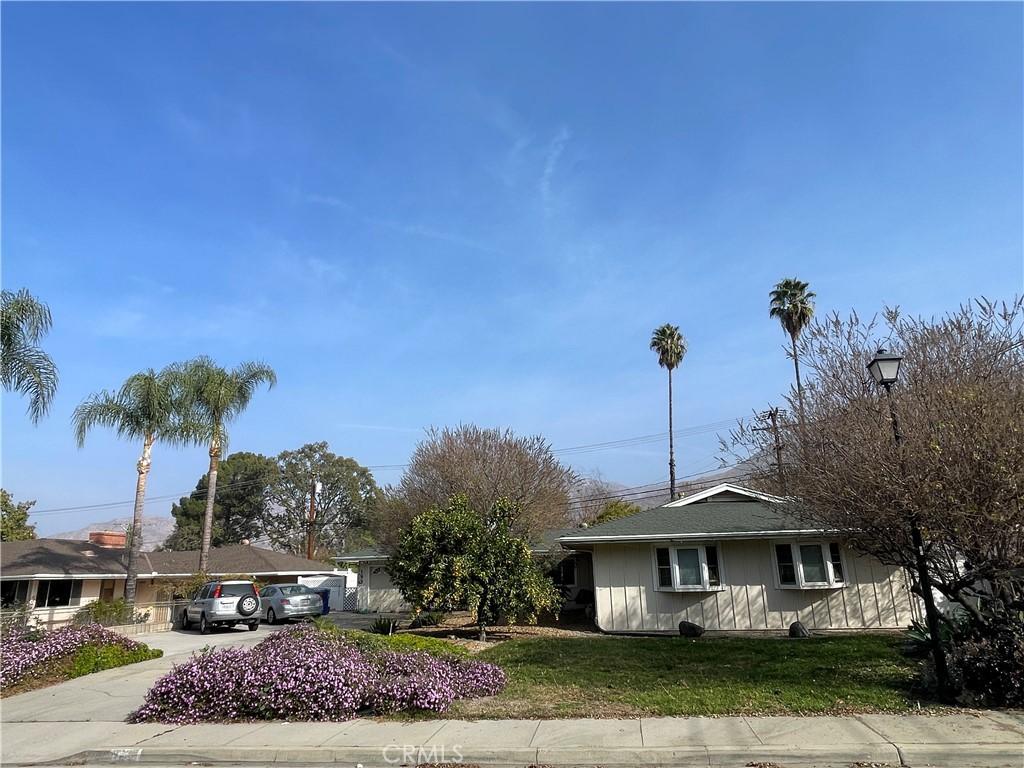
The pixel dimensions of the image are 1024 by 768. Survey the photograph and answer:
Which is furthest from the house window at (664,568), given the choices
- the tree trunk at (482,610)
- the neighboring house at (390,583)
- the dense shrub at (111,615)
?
the dense shrub at (111,615)

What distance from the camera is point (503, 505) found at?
16.8 meters

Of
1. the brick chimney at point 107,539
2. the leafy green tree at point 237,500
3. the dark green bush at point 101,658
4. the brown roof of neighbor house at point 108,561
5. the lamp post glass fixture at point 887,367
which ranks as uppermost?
the leafy green tree at point 237,500

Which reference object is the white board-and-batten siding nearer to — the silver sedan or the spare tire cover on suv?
the spare tire cover on suv

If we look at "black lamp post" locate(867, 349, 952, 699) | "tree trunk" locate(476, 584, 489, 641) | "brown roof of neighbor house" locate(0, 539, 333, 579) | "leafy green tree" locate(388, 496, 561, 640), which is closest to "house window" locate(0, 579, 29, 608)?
"brown roof of neighbor house" locate(0, 539, 333, 579)

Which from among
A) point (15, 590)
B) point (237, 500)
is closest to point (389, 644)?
point (15, 590)

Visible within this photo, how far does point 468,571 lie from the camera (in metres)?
15.0

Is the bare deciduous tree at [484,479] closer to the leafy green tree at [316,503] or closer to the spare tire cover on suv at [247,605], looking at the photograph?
the spare tire cover on suv at [247,605]

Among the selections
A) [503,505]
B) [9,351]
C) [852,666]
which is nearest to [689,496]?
[503,505]

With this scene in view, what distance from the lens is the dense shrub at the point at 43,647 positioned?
11.7 meters

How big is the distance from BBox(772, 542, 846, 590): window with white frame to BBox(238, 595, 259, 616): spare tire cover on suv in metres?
16.0

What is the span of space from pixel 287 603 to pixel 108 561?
11413 mm

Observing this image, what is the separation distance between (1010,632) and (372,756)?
303 inches

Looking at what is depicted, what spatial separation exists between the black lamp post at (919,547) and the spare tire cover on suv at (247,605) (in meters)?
19.1

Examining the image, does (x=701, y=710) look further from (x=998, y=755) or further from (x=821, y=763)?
(x=998, y=755)
